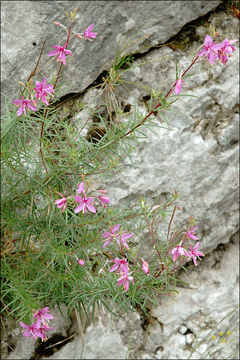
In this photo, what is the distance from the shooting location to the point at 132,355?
8.15ft

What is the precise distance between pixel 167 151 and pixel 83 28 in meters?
0.81

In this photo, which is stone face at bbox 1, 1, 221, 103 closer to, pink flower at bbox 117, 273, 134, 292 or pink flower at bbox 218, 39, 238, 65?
pink flower at bbox 218, 39, 238, 65

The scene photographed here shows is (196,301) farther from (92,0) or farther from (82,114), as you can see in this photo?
(92,0)

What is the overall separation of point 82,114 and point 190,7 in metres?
0.92

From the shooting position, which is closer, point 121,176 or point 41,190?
point 41,190

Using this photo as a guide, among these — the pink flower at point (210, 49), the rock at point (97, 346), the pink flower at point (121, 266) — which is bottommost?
the rock at point (97, 346)

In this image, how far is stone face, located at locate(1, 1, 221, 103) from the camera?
2.18m

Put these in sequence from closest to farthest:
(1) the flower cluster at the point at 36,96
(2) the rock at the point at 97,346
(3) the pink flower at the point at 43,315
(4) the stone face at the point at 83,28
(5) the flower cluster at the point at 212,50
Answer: (5) the flower cluster at the point at 212,50 → (1) the flower cluster at the point at 36,96 → (3) the pink flower at the point at 43,315 → (4) the stone face at the point at 83,28 → (2) the rock at the point at 97,346

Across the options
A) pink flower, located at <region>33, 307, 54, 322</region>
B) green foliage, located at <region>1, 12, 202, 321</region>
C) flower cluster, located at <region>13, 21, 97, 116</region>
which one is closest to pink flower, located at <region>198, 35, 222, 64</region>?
green foliage, located at <region>1, 12, 202, 321</region>

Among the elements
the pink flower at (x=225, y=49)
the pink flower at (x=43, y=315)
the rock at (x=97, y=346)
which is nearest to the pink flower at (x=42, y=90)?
the pink flower at (x=225, y=49)

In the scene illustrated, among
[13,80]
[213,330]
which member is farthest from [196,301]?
[13,80]

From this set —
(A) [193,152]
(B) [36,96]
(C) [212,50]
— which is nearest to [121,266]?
(B) [36,96]

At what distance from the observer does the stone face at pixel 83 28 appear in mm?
2184

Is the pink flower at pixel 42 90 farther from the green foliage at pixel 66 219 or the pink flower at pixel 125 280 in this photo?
the pink flower at pixel 125 280
